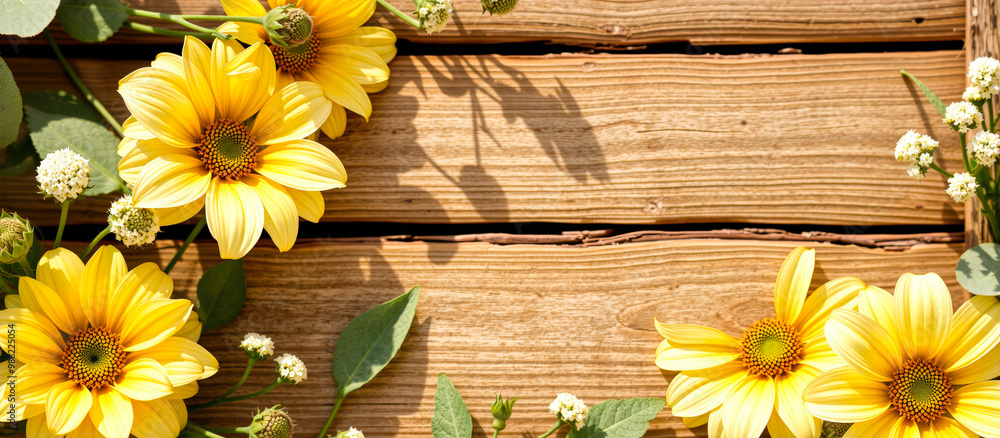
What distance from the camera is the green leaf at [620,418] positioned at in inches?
35.3

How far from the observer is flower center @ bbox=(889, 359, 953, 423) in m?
0.86

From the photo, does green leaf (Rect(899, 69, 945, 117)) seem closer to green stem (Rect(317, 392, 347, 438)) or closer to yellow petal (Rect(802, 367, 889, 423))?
yellow petal (Rect(802, 367, 889, 423))

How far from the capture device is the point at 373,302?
3.10ft

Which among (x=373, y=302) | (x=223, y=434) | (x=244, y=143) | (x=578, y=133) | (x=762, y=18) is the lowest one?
(x=223, y=434)

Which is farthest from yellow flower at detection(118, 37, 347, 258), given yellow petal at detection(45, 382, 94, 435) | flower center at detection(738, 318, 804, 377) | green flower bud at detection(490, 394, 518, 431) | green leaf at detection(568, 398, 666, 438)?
flower center at detection(738, 318, 804, 377)

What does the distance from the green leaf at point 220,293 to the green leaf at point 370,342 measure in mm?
163

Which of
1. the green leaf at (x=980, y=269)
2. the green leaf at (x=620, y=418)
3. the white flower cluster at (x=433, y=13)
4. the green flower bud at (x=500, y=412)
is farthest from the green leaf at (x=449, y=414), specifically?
the green leaf at (x=980, y=269)

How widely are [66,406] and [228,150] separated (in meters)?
0.36

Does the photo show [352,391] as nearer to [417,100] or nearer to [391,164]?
[391,164]

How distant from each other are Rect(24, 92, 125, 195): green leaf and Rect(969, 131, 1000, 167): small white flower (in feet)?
3.78

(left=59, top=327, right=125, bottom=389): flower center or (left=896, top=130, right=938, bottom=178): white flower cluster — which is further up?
(left=896, top=130, right=938, bottom=178): white flower cluster

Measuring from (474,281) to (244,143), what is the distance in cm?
38

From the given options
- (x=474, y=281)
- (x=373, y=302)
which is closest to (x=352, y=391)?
(x=373, y=302)

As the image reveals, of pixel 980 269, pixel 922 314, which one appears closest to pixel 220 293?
pixel 922 314
